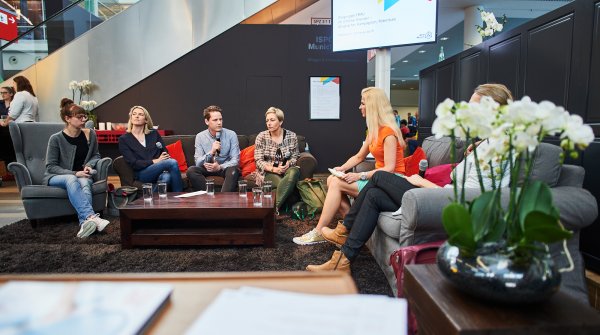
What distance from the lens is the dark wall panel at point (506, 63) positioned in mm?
2998

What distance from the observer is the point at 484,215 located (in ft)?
3.03

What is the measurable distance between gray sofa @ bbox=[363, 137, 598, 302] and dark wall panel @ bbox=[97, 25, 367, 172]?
438 cm

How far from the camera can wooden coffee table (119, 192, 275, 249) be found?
9.18 ft

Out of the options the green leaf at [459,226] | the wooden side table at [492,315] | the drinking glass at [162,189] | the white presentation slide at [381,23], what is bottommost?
the drinking glass at [162,189]

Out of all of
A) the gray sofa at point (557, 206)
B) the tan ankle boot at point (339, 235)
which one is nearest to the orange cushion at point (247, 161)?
the tan ankle boot at point (339, 235)

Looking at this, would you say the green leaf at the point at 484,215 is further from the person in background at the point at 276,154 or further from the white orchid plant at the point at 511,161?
the person in background at the point at 276,154

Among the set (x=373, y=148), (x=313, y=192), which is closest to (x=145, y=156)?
(x=313, y=192)

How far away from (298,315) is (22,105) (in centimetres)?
634

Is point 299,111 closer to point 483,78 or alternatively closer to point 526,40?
point 483,78

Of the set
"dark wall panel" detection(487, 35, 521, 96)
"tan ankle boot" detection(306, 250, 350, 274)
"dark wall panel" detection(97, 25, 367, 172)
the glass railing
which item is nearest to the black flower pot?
"tan ankle boot" detection(306, 250, 350, 274)

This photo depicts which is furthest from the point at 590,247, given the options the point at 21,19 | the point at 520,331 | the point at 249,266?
the point at 21,19

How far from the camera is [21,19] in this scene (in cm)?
683

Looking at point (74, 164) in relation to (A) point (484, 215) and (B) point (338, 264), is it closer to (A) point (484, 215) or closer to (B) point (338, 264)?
(B) point (338, 264)

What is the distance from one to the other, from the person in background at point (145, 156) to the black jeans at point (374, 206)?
2338 millimetres
